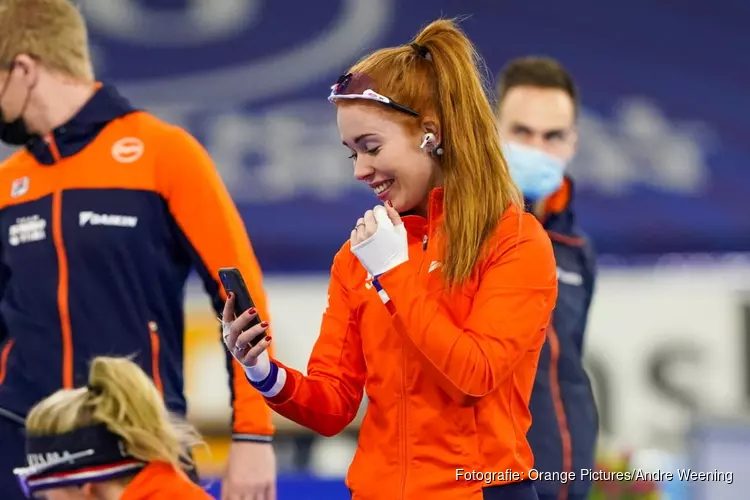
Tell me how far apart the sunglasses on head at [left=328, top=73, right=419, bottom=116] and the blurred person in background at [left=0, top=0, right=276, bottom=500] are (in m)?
1.01

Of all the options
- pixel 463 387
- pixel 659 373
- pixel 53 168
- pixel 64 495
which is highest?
pixel 53 168

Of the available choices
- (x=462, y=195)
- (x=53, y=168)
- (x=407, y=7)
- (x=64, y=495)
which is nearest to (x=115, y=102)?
(x=53, y=168)

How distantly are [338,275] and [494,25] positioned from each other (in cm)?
494

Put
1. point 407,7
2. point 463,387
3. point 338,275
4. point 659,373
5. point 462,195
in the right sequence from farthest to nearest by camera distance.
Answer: point 407,7
point 659,373
point 338,275
point 462,195
point 463,387

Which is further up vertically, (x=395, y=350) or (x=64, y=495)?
(x=395, y=350)

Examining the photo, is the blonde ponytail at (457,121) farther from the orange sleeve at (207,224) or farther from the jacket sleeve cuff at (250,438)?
the jacket sleeve cuff at (250,438)

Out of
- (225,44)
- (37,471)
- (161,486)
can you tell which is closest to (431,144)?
(161,486)

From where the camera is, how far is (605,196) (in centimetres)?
738

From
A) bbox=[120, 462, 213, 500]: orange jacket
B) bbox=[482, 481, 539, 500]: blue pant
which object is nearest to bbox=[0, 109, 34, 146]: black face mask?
bbox=[120, 462, 213, 500]: orange jacket

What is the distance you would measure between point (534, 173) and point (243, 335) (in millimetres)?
1711

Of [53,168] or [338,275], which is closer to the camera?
[338,275]

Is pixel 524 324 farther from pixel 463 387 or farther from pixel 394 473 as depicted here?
pixel 394 473

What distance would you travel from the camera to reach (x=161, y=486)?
10.4ft

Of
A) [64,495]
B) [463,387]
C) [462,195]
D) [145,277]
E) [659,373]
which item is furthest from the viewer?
[659,373]
